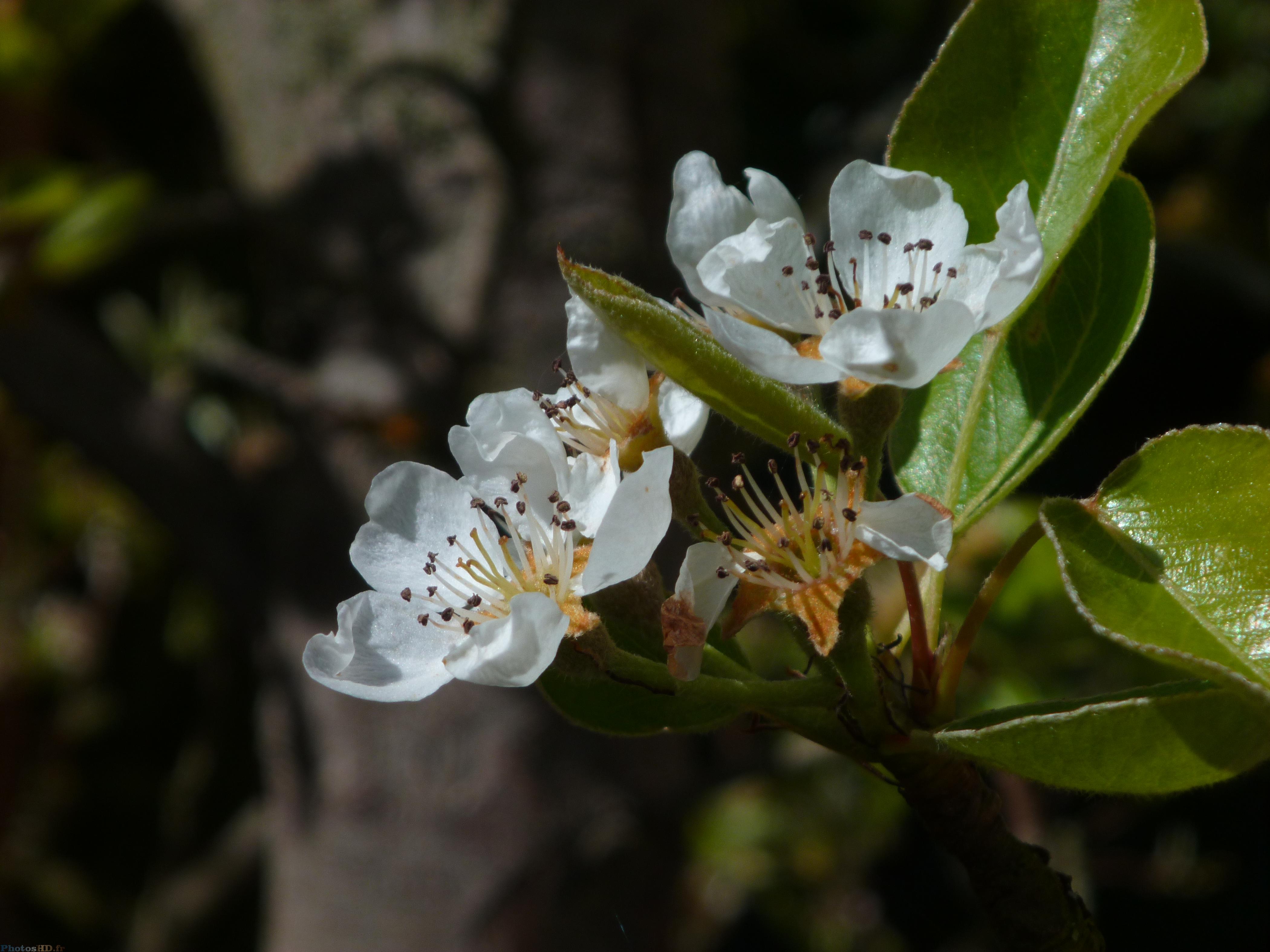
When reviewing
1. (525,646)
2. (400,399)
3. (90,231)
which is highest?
(525,646)

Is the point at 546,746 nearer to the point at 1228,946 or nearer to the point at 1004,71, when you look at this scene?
the point at 1004,71

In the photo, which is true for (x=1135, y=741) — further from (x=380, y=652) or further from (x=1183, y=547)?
(x=380, y=652)

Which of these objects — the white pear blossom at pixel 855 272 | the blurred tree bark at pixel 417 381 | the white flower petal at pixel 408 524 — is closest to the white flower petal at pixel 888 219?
the white pear blossom at pixel 855 272

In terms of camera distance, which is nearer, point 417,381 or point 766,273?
point 766,273

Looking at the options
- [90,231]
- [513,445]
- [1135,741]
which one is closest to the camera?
[1135,741]

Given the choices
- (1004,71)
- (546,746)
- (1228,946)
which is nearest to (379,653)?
(1004,71)

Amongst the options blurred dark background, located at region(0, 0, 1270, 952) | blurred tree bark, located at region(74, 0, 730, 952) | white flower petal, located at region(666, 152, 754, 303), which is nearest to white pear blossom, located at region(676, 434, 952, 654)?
white flower petal, located at region(666, 152, 754, 303)

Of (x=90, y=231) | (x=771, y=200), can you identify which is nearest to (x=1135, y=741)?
(x=771, y=200)

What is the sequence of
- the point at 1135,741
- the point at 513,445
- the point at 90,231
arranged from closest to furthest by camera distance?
the point at 1135,741, the point at 513,445, the point at 90,231
